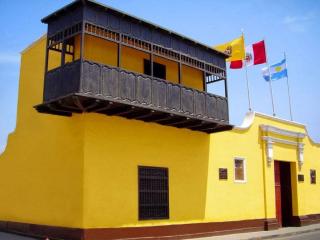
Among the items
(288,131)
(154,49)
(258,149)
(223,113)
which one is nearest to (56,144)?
(154,49)

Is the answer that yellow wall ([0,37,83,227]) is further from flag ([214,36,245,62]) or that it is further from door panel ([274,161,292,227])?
door panel ([274,161,292,227])

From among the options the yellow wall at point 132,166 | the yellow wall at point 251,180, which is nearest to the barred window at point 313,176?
the yellow wall at point 251,180

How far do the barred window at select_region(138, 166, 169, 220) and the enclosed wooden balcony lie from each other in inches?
73.0

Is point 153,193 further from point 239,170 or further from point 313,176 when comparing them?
point 313,176

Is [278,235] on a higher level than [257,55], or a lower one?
lower

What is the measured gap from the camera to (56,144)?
550 inches

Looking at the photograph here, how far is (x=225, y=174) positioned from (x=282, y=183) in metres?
5.69

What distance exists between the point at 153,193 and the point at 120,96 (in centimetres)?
395

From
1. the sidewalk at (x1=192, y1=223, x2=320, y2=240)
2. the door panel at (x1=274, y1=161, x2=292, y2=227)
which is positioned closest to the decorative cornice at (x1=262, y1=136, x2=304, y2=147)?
the door panel at (x1=274, y1=161, x2=292, y2=227)

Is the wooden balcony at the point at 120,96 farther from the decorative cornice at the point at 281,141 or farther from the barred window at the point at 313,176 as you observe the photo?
the barred window at the point at 313,176

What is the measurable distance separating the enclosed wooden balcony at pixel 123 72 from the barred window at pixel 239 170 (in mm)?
2694

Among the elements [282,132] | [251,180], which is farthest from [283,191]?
[251,180]

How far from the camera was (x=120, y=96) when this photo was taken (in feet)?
40.0

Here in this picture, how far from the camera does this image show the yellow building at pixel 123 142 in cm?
1231
